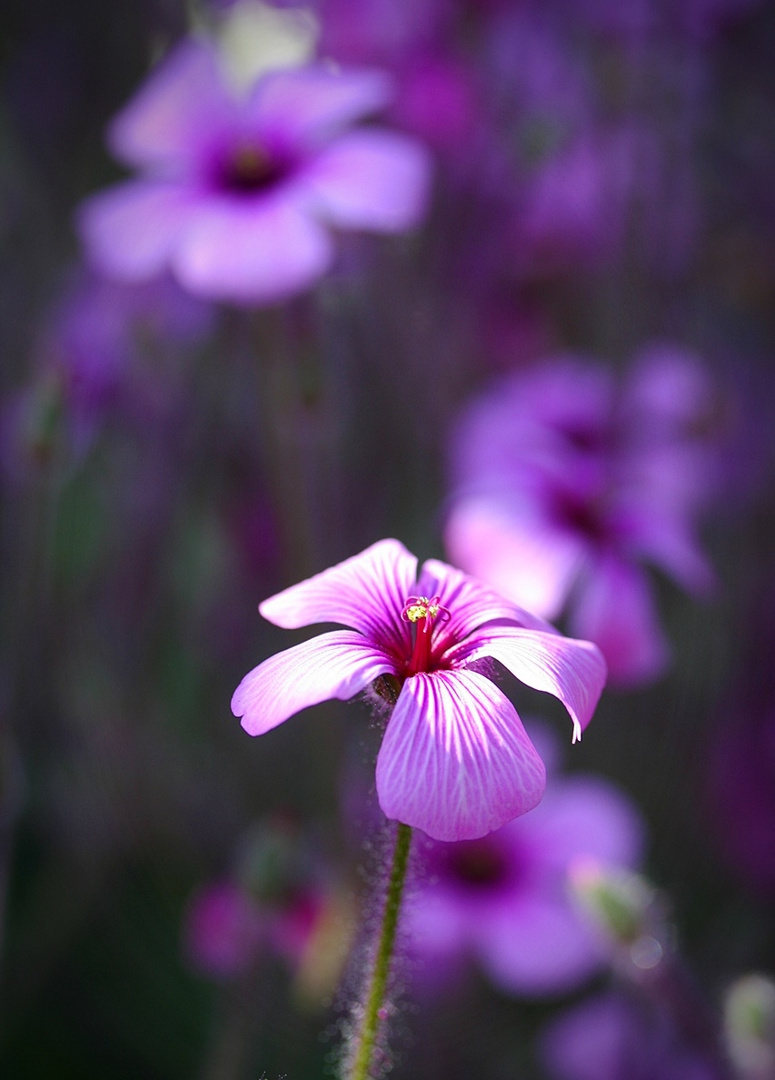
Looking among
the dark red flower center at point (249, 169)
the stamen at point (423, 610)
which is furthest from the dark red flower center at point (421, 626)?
the dark red flower center at point (249, 169)

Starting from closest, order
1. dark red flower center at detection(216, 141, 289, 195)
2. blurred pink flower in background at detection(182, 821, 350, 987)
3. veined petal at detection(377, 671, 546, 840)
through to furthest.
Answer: veined petal at detection(377, 671, 546, 840), blurred pink flower in background at detection(182, 821, 350, 987), dark red flower center at detection(216, 141, 289, 195)

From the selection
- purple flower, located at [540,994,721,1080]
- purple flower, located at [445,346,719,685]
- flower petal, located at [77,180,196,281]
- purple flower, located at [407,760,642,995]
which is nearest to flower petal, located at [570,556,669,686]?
purple flower, located at [445,346,719,685]

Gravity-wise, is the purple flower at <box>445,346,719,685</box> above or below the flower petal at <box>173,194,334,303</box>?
below

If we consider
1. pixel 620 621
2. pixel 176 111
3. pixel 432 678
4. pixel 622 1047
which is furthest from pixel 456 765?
pixel 176 111

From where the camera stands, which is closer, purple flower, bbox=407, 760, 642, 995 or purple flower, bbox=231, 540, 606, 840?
purple flower, bbox=231, 540, 606, 840

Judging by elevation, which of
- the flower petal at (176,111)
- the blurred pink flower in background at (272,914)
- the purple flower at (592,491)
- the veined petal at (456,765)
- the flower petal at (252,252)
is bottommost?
the blurred pink flower in background at (272,914)

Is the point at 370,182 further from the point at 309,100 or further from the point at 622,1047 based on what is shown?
the point at 622,1047

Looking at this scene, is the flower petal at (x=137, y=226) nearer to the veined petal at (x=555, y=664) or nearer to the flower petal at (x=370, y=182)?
the flower petal at (x=370, y=182)

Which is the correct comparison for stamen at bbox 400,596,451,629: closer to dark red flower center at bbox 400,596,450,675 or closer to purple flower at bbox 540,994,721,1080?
dark red flower center at bbox 400,596,450,675

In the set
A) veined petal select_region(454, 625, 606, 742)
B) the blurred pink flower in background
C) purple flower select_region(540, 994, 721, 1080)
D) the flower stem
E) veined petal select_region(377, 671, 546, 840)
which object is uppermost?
veined petal select_region(454, 625, 606, 742)
